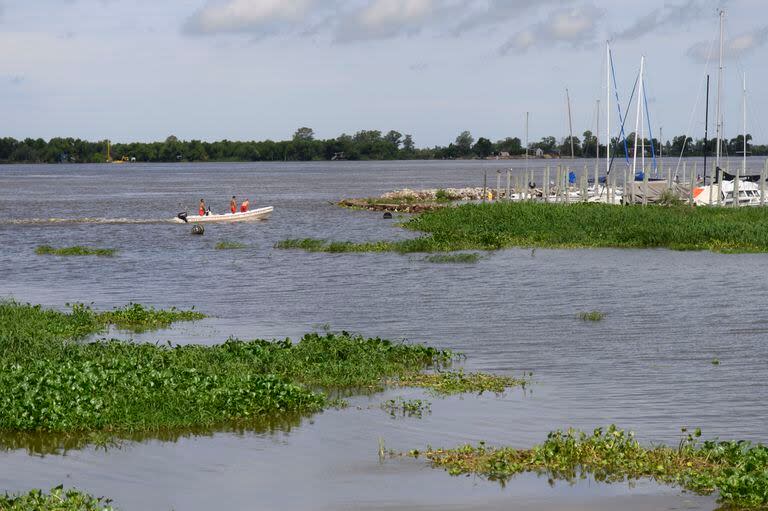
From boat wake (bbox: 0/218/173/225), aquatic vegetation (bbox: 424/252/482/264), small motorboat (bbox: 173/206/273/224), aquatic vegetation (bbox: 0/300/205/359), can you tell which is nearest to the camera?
aquatic vegetation (bbox: 0/300/205/359)

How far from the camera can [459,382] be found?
17.6 meters

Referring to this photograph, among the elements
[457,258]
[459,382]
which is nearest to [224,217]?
[457,258]

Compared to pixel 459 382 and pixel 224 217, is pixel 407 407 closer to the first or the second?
pixel 459 382

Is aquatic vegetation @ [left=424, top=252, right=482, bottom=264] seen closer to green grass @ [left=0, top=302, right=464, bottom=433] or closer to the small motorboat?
green grass @ [left=0, top=302, right=464, bottom=433]

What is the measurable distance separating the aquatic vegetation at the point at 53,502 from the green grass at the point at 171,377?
3385 mm

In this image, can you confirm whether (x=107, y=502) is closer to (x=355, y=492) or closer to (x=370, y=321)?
(x=355, y=492)

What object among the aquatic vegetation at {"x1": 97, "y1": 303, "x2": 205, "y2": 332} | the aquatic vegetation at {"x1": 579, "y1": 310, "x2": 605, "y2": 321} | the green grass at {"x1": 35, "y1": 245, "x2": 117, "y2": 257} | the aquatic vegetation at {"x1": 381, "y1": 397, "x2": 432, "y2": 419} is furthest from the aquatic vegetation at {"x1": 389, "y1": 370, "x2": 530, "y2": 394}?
the green grass at {"x1": 35, "y1": 245, "x2": 117, "y2": 257}

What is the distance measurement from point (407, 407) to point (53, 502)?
628 cm

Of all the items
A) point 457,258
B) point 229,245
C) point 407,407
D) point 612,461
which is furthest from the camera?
point 229,245

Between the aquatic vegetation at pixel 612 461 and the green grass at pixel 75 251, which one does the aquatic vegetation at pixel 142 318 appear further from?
the green grass at pixel 75 251

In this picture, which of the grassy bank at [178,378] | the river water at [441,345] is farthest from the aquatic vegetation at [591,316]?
the grassy bank at [178,378]

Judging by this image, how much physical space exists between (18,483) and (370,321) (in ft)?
43.2

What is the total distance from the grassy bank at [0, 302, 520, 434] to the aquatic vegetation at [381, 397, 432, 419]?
855mm

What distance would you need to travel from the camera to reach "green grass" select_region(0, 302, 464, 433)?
14.7m
